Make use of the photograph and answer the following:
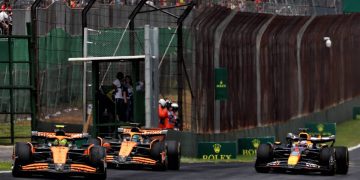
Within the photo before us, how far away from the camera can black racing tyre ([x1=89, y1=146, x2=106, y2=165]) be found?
822 inches

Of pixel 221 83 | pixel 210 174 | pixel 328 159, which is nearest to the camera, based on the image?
pixel 210 174

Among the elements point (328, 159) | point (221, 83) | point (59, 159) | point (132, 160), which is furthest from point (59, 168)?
point (221, 83)

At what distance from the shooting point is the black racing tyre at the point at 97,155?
2089 cm

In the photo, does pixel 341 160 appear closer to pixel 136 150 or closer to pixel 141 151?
pixel 141 151

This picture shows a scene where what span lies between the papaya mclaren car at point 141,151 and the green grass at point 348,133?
49.3 ft

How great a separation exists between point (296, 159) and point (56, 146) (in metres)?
5.37

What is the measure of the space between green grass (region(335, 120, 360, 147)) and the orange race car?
18064mm

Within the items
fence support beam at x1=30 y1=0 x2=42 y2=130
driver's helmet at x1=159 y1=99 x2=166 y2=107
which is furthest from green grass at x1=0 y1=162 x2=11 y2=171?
driver's helmet at x1=159 y1=99 x2=166 y2=107

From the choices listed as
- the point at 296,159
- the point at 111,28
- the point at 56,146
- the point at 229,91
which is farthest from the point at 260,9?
the point at 56,146

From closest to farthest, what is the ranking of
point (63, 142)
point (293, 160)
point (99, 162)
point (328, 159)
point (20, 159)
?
point (20, 159) → point (99, 162) → point (63, 142) → point (328, 159) → point (293, 160)

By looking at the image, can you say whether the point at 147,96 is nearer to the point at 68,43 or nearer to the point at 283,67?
the point at 68,43

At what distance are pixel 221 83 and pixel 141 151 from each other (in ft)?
25.5

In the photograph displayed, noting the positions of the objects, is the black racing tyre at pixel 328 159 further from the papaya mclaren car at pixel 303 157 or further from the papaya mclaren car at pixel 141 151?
the papaya mclaren car at pixel 141 151

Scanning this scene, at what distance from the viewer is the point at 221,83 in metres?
31.4
